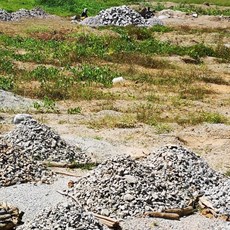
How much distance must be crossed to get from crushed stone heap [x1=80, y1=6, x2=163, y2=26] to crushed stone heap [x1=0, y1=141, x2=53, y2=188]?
82.9 feet

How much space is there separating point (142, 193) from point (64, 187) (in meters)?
1.66

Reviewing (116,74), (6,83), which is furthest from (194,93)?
(6,83)

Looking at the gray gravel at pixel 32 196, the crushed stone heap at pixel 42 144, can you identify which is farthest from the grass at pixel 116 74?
the gray gravel at pixel 32 196

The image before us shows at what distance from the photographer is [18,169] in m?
11.4

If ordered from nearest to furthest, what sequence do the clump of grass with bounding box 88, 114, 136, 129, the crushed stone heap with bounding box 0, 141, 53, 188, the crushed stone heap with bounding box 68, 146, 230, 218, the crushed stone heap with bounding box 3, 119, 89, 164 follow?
the crushed stone heap with bounding box 68, 146, 230, 218
the crushed stone heap with bounding box 0, 141, 53, 188
the crushed stone heap with bounding box 3, 119, 89, 164
the clump of grass with bounding box 88, 114, 136, 129

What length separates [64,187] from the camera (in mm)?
11258

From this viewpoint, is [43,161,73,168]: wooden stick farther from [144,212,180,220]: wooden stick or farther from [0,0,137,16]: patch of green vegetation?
[0,0,137,16]: patch of green vegetation

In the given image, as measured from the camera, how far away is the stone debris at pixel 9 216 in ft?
30.7

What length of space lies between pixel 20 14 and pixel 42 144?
87.9ft

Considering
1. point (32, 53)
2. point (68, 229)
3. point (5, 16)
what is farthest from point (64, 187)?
point (5, 16)

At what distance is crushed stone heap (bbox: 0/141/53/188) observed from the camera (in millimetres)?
11156

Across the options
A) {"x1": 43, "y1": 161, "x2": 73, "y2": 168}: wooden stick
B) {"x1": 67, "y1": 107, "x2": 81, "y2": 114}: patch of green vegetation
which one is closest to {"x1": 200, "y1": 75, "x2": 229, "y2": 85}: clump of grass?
{"x1": 67, "y1": 107, "x2": 81, "y2": 114}: patch of green vegetation

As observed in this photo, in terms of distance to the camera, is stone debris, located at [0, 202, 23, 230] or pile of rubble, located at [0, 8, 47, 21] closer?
stone debris, located at [0, 202, 23, 230]

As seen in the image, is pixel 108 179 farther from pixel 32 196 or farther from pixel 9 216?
pixel 9 216
